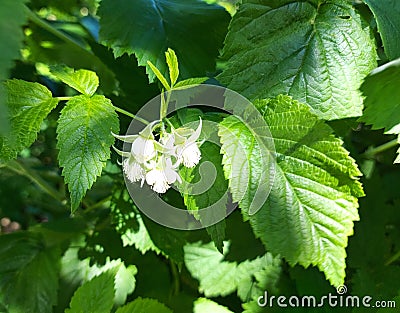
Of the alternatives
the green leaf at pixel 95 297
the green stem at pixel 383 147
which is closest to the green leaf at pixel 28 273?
the green leaf at pixel 95 297

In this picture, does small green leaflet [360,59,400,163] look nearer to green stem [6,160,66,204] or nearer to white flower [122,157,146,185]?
white flower [122,157,146,185]

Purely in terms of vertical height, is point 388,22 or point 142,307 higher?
point 388,22

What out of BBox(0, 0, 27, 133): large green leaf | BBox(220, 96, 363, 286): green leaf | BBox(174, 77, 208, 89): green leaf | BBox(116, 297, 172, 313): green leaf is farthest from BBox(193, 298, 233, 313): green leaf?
BBox(0, 0, 27, 133): large green leaf

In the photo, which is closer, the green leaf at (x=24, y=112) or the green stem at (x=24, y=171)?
the green leaf at (x=24, y=112)

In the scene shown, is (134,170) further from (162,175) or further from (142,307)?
(142,307)

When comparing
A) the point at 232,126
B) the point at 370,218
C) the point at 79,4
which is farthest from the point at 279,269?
the point at 79,4

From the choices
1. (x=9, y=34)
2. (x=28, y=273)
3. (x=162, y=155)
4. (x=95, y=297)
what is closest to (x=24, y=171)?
(x=28, y=273)

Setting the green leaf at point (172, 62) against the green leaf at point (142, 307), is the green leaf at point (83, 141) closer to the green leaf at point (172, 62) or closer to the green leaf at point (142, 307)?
the green leaf at point (172, 62)
